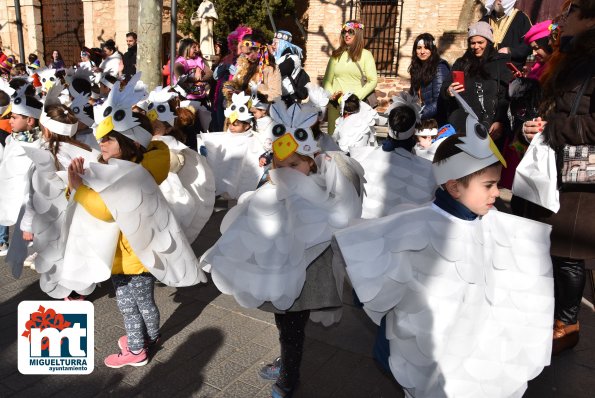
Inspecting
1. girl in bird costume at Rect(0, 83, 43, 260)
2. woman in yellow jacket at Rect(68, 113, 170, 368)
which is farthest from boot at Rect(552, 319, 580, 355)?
girl in bird costume at Rect(0, 83, 43, 260)

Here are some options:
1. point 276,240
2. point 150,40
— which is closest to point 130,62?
point 150,40

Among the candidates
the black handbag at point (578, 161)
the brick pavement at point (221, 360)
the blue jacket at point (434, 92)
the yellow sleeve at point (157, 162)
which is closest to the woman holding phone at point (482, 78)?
the blue jacket at point (434, 92)

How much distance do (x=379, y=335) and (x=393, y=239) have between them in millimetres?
559

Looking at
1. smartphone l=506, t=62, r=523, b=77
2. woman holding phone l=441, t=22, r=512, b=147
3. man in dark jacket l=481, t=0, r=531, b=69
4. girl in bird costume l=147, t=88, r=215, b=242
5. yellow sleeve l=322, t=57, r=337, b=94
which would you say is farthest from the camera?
yellow sleeve l=322, t=57, r=337, b=94

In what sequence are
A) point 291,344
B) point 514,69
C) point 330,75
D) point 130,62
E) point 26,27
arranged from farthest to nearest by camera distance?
point 26,27, point 130,62, point 330,75, point 514,69, point 291,344

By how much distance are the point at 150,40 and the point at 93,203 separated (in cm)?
494

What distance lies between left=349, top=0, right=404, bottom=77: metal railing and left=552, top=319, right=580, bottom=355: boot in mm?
12775

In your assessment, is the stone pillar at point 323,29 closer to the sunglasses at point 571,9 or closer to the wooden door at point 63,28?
the wooden door at point 63,28

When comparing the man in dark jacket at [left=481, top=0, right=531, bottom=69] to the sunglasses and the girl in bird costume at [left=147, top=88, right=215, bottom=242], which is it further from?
the girl in bird costume at [left=147, top=88, right=215, bottom=242]

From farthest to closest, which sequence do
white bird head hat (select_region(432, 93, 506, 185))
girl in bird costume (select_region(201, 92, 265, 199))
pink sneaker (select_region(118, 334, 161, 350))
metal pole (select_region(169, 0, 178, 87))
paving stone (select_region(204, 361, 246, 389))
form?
metal pole (select_region(169, 0, 178, 87))
girl in bird costume (select_region(201, 92, 265, 199))
pink sneaker (select_region(118, 334, 161, 350))
paving stone (select_region(204, 361, 246, 389))
white bird head hat (select_region(432, 93, 506, 185))

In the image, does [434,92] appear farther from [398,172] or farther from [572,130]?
[572,130]

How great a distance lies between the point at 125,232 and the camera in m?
2.77

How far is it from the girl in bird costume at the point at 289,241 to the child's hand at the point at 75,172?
861 millimetres

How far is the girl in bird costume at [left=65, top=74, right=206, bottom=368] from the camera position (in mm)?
2744
